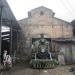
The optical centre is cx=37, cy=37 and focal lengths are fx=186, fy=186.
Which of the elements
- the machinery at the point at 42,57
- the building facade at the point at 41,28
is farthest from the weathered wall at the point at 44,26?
the machinery at the point at 42,57

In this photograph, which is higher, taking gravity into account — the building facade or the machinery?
the building facade

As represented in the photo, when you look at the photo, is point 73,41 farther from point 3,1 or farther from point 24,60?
point 3,1

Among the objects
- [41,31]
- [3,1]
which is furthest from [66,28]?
[3,1]

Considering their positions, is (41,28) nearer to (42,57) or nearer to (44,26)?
(44,26)

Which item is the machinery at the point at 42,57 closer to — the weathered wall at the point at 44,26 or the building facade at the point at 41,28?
the building facade at the point at 41,28

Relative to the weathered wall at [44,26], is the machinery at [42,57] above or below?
below

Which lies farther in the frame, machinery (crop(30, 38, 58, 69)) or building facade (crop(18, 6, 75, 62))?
building facade (crop(18, 6, 75, 62))

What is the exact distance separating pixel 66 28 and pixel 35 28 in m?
4.13

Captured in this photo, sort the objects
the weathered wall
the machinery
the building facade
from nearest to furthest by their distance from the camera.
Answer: the machinery < the building facade < the weathered wall

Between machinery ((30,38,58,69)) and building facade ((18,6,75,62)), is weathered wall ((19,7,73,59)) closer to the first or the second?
building facade ((18,6,75,62))

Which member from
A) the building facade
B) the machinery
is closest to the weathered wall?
the building facade

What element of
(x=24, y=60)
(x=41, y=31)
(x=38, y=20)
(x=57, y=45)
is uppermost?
(x=38, y=20)

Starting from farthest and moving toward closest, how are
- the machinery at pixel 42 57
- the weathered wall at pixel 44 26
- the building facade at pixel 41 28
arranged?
1. the weathered wall at pixel 44 26
2. the building facade at pixel 41 28
3. the machinery at pixel 42 57

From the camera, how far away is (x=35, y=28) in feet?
81.6
